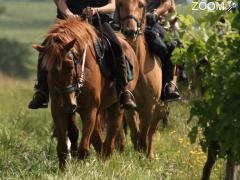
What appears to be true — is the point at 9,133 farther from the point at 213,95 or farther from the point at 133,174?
the point at 213,95

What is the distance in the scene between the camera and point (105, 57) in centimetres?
1143

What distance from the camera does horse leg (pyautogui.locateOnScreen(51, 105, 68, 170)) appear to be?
10.4 meters

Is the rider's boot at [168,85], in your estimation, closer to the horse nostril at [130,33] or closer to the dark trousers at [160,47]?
the dark trousers at [160,47]

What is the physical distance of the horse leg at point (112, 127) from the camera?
11.9 meters

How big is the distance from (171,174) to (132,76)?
247 centimetres

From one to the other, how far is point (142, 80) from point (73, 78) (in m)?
2.83

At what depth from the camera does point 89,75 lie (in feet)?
35.0

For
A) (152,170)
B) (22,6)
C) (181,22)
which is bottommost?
(152,170)

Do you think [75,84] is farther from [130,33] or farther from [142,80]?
[142,80]

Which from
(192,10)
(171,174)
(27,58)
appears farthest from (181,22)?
(27,58)

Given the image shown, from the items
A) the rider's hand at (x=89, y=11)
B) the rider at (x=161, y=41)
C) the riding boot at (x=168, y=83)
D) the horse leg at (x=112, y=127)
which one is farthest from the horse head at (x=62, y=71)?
the riding boot at (x=168, y=83)

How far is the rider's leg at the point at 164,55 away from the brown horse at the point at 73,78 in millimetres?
2093

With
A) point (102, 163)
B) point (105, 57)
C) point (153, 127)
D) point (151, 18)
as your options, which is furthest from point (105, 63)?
point (153, 127)

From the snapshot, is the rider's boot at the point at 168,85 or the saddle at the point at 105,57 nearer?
the saddle at the point at 105,57
